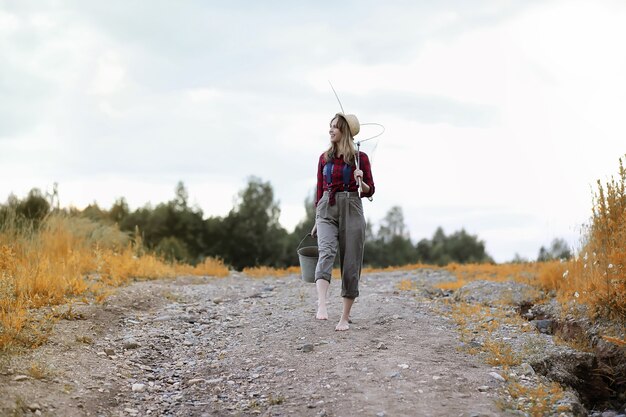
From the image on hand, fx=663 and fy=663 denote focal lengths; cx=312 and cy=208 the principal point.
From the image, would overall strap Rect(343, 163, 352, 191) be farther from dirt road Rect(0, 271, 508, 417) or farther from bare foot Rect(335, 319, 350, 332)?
dirt road Rect(0, 271, 508, 417)

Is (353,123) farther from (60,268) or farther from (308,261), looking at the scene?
(60,268)

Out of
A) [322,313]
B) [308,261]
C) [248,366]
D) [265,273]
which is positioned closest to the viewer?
[248,366]

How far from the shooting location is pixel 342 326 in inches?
299

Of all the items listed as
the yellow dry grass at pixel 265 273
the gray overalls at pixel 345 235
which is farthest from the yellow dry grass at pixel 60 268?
the gray overalls at pixel 345 235

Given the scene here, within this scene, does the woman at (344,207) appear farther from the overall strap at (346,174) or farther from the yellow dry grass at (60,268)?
the yellow dry grass at (60,268)

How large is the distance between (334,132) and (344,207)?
2.80 ft

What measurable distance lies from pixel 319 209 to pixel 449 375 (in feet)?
8.06

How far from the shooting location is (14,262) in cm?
895

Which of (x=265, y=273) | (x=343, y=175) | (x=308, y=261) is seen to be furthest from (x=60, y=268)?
(x=265, y=273)

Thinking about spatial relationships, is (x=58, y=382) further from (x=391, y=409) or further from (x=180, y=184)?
(x=180, y=184)

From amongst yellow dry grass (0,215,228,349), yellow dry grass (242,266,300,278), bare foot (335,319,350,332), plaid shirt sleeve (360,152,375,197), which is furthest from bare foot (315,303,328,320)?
yellow dry grass (242,266,300,278)

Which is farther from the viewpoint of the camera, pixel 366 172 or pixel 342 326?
pixel 342 326

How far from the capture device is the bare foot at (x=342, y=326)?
7.57m

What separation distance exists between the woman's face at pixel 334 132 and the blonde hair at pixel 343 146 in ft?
0.10
